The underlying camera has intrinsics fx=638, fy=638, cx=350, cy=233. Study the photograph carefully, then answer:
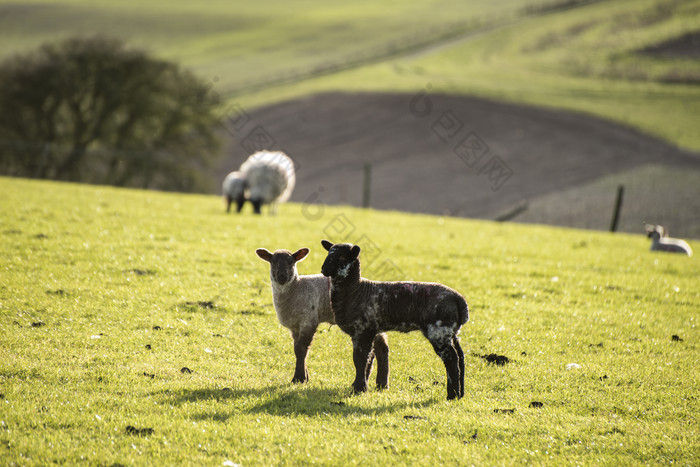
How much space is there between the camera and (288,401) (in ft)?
26.3

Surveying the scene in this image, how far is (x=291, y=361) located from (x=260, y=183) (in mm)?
16414

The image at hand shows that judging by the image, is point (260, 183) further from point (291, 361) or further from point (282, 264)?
point (282, 264)

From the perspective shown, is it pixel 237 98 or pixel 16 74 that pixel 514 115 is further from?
Answer: pixel 16 74

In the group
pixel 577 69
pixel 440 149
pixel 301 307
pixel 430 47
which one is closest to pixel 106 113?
pixel 440 149

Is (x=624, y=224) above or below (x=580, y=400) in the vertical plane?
above

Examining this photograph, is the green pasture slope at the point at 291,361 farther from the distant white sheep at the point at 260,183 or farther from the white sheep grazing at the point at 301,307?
the distant white sheep at the point at 260,183

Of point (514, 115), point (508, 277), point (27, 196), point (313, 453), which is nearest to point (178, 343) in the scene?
point (313, 453)

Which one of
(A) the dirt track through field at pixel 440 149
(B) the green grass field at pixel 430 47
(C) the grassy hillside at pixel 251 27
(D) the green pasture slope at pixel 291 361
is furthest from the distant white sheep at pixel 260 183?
(C) the grassy hillside at pixel 251 27

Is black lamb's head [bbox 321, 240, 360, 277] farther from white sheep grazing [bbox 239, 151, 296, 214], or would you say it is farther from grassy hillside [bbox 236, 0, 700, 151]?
grassy hillside [bbox 236, 0, 700, 151]

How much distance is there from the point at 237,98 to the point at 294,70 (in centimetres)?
1331

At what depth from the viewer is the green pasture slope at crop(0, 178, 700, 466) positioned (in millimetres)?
6914

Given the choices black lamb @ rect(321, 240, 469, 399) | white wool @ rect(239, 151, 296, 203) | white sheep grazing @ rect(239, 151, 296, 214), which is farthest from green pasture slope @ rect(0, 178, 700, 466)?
white wool @ rect(239, 151, 296, 203)

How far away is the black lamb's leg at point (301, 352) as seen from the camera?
8.80m

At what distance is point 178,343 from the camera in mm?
9961
